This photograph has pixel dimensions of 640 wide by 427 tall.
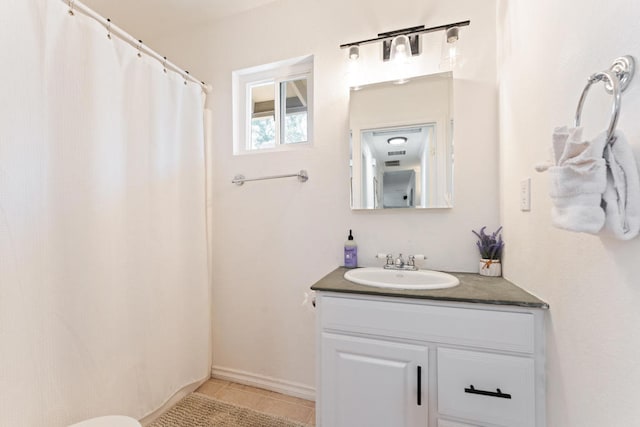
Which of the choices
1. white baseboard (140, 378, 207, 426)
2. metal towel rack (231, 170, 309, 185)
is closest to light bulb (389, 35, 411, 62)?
metal towel rack (231, 170, 309, 185)

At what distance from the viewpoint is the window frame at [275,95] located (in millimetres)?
1778

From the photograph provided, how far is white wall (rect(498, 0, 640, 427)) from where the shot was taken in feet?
1.87

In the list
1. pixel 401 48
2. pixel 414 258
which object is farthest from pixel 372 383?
pixel 401 48

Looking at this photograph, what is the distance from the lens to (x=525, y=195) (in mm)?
1057

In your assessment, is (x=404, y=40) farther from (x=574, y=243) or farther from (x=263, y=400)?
(x=263, y=400)

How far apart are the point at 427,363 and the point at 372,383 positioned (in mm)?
243

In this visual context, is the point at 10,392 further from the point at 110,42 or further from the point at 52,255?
the point at 110,42

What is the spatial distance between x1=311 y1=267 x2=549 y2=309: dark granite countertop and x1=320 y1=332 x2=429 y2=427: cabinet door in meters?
0.21

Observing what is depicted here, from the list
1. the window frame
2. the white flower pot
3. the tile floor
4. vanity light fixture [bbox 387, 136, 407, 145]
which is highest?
the window frame

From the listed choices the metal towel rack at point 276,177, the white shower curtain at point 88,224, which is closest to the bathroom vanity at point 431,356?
the metal towel rack at point 276,177

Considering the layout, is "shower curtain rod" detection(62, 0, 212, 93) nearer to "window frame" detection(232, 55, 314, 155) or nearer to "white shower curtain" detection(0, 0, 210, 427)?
"white shower curtain" detection(0, 0, 210, 427)

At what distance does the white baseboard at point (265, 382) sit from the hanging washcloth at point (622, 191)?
66.9 inches

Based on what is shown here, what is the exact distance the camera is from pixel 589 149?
0.54 meters

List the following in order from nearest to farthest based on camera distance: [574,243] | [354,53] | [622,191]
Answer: [622,191] → [574,243] → [354,53]
